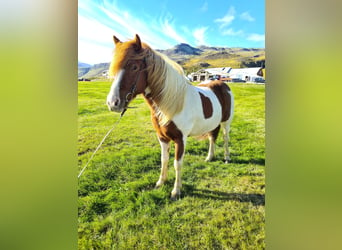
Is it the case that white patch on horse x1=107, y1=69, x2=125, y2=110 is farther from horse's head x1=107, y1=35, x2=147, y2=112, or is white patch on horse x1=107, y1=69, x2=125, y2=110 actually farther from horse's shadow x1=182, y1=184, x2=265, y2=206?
horse's shadow x1=182, y1=184, x2=265, y2=206

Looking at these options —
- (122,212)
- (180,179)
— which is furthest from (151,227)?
(180,179)

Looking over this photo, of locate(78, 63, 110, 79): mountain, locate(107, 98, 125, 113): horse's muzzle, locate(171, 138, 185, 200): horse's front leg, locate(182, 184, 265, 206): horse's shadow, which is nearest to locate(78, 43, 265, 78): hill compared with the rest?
locate(78, 63, 110, 79): mountain

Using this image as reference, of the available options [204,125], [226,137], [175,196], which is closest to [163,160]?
[175,196]

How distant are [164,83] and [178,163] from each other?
66cm

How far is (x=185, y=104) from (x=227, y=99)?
457 mm

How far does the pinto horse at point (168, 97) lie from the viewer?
1.51 metres

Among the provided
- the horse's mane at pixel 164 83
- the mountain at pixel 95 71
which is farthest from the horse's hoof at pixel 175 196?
the mountain at pixel 95 71

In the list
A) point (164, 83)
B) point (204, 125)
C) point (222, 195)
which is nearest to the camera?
point (164, 83)

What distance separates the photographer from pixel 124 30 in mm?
1720

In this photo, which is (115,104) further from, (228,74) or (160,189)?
(228,74)

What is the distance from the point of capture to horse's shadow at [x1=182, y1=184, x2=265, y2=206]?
1.68 metres

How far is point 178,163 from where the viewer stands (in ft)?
5.72

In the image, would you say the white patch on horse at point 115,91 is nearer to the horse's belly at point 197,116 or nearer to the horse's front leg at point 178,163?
the horse's belly at point 197,116

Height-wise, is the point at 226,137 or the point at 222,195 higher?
the point at 226,137
